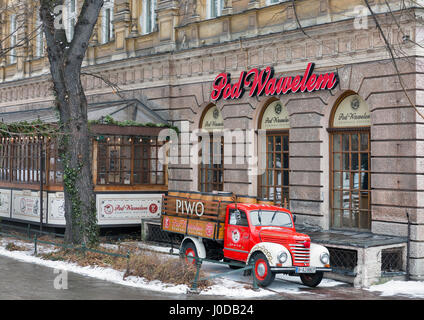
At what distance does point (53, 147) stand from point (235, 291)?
439 inches

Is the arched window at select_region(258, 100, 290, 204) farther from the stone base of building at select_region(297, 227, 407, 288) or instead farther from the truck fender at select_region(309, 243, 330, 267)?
the truck fender at select_region(309, 243, 330, 267)

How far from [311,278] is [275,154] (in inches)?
258

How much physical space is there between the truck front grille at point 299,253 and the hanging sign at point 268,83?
5726 millimetres

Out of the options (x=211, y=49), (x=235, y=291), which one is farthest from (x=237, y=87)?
(x=235, y=291)

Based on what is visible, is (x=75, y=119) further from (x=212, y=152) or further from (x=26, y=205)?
(x=26, y=205)

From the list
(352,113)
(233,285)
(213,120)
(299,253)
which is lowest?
(233,285)

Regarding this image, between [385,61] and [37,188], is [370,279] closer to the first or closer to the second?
[385,61]

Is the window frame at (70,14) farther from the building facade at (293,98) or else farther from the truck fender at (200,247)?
the truck fender at (200,247)

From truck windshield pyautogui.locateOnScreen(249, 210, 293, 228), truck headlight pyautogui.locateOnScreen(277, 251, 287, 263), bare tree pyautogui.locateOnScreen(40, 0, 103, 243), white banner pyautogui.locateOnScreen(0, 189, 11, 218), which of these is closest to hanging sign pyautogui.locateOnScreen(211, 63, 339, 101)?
truck windshield pyautogui.locateOnScreen(249, 210, 293, 228)

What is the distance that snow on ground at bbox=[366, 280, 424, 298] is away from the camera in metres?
14.4

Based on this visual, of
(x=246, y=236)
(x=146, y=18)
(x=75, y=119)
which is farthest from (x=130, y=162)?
(x=246, y=236)

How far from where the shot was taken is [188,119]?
76.9ft

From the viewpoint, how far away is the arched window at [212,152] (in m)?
22.7

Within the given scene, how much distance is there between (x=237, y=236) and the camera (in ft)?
51.1
